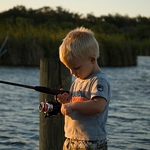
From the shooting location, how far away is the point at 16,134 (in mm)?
8578

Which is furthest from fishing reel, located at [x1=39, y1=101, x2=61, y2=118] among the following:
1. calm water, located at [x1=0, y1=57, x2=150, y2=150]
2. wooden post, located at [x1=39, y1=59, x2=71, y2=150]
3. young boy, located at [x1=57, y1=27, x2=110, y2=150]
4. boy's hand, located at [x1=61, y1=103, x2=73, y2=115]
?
calm water, located at [x1=0, y1=57, x2=150, y2=150]

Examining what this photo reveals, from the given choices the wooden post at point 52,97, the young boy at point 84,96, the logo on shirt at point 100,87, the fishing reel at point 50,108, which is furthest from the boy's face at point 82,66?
the wooden post at point 52,97

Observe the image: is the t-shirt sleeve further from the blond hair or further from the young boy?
the blond hair

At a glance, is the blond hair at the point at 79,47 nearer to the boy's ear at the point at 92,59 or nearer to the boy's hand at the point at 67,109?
the boy's ear at the point at 92,59

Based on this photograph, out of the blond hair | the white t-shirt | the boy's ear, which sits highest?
the blond hair

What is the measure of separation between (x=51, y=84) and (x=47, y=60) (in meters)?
0.22

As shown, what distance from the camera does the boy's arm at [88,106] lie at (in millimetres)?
3660

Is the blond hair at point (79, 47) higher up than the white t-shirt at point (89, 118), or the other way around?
the blond hair at point (79, 47)

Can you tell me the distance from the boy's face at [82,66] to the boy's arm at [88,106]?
7.6 inches

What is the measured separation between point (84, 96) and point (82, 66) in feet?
0.68

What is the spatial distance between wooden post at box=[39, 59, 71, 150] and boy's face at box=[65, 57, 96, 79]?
4.27ft

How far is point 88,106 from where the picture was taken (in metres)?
3.66

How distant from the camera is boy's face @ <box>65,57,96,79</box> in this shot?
3670 millimetres

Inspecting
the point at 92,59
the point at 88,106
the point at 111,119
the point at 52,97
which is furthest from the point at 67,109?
the point at 111,119
